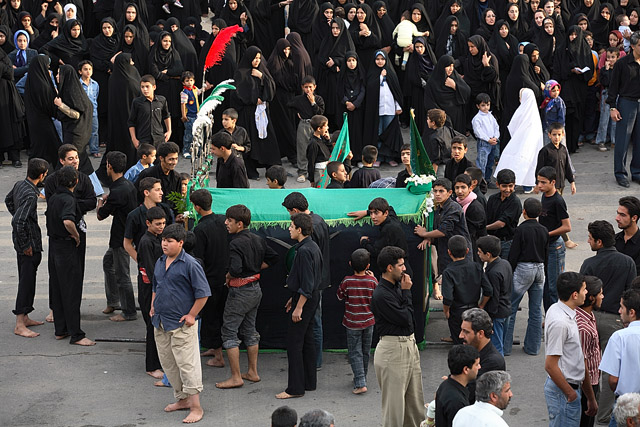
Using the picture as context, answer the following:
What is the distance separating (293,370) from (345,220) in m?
1.44

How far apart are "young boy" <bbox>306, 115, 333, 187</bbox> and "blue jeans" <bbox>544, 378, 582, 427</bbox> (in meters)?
5.40

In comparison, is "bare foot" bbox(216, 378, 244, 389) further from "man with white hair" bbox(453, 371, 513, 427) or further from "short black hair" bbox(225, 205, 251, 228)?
"man with white hair" bbox(453, 371, 513, 427)

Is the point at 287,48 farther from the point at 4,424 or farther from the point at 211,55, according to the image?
the point at 4,424

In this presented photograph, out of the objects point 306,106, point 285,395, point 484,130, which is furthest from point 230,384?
point 484,130

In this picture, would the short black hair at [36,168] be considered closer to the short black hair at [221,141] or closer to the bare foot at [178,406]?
the short black hair at [221,141]

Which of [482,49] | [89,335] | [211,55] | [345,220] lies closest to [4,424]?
[89,335]

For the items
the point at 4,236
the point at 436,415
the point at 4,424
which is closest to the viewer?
the point at 436,415

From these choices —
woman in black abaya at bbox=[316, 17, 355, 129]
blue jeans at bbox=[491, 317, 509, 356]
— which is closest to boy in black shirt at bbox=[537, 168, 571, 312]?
blue jeans at bbox=[491, 317, 509, 356]

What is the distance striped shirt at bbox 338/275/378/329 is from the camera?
321 inches

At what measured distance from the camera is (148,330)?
8461mm

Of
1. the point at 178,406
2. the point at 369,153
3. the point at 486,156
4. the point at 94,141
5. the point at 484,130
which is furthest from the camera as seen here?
the point at 94,141

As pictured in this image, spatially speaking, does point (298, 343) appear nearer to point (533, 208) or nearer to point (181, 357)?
point (181, 357)

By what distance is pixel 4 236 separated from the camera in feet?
39.4

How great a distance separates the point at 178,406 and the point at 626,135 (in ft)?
26.2
